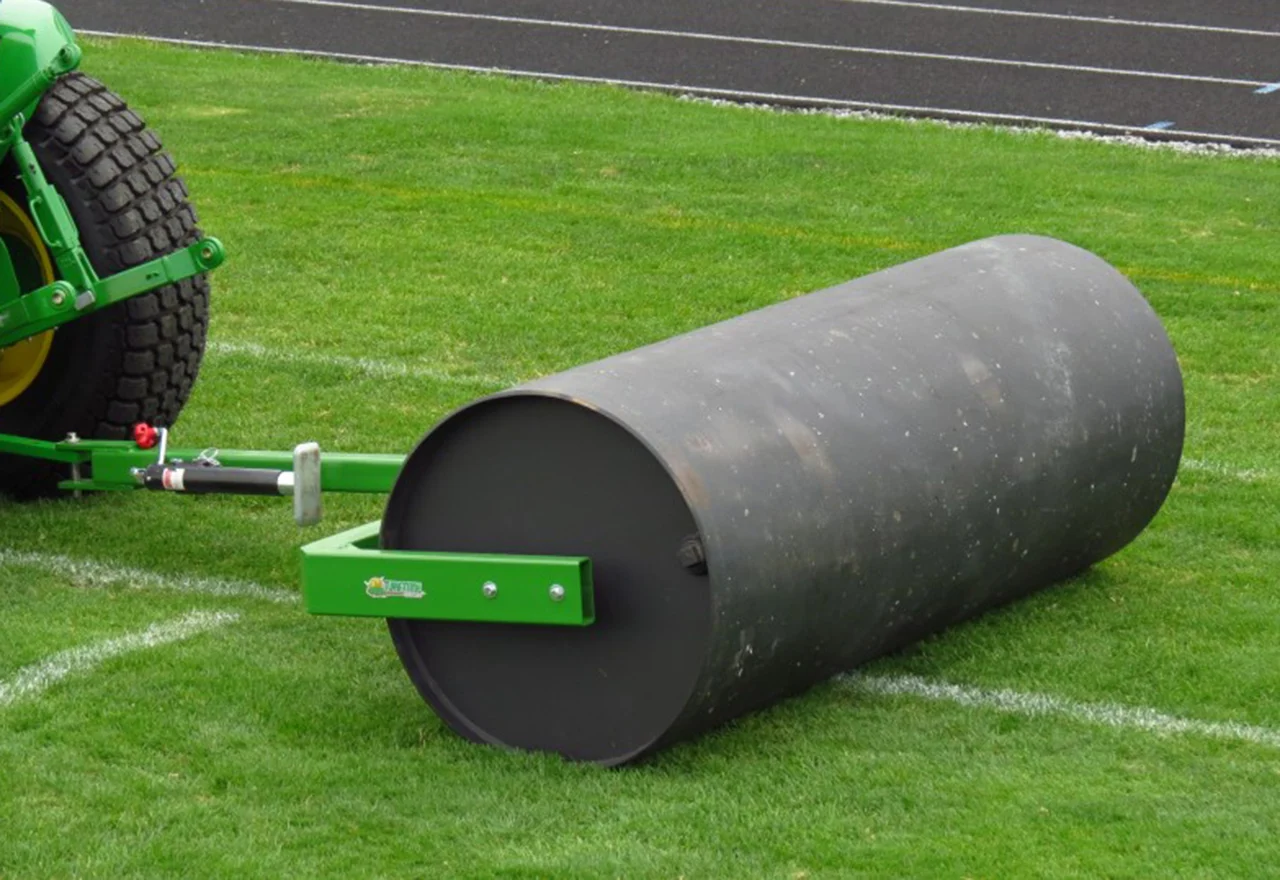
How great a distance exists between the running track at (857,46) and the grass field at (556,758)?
2927 mm

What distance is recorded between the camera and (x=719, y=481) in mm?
5160

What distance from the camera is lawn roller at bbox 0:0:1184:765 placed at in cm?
523

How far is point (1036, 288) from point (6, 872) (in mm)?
3124

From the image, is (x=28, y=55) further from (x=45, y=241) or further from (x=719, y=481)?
(x=719, y=481)

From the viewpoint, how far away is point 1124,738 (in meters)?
5.53

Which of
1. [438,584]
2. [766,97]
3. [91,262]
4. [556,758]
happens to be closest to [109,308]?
[91,262]

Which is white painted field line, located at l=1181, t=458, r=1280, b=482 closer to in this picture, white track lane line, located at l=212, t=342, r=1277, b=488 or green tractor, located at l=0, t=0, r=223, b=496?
white track lane line, located at l=212, t=342, r=1277, b=488

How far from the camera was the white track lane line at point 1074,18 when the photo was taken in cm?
1819

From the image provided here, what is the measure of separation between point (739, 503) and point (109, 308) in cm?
273

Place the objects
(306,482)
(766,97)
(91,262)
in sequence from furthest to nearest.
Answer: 1. (766,97)
2. (91,262)
3. (306,482)

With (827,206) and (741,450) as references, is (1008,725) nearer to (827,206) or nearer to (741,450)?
(741,450)

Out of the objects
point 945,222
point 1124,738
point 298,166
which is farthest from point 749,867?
point 298,166

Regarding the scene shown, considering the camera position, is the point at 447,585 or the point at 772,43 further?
the point at 772,43

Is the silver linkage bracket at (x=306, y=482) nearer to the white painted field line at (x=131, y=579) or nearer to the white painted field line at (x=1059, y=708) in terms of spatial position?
the white painted field line at (x=131, y=579)
